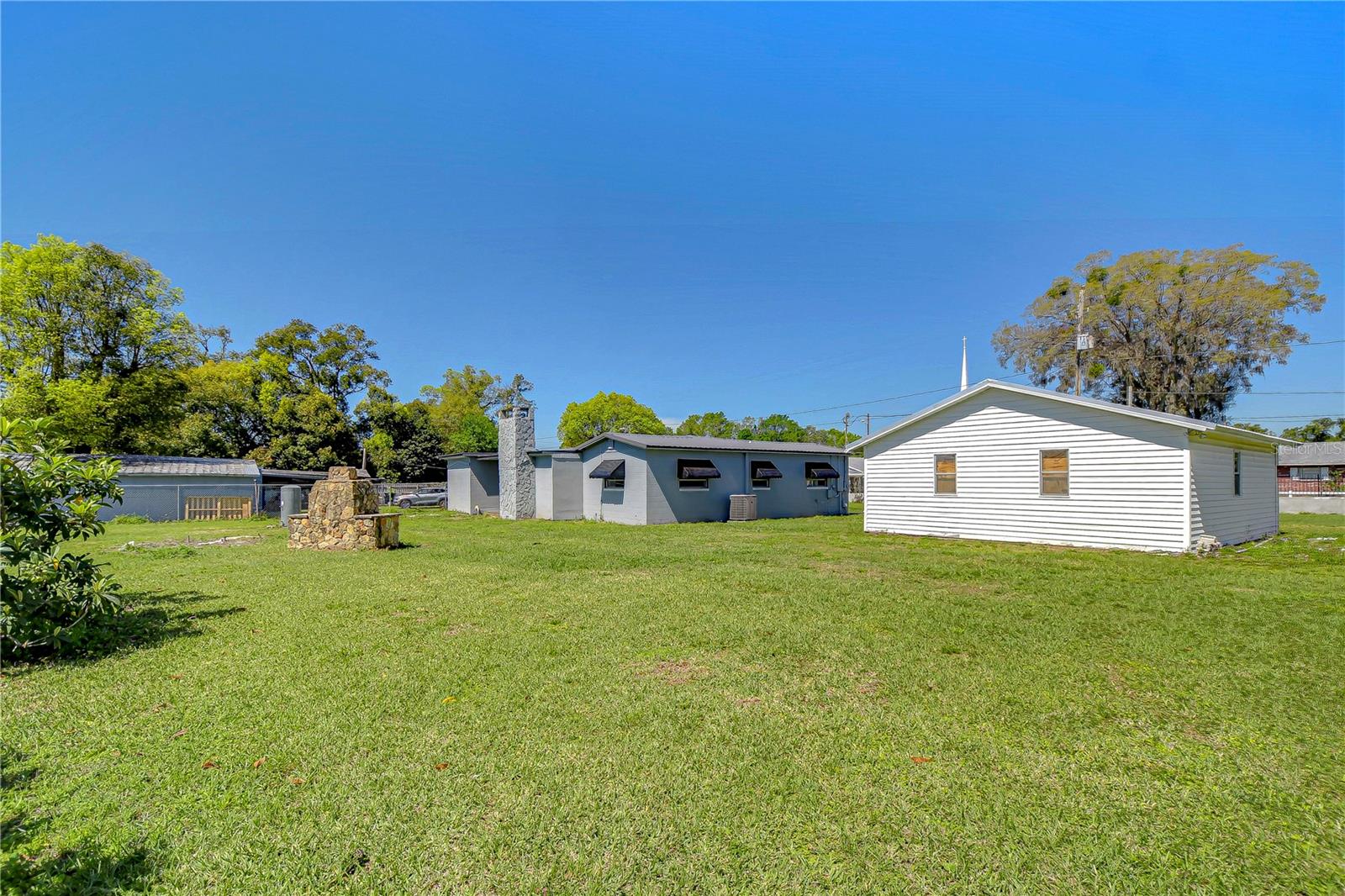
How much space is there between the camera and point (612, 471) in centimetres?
1852

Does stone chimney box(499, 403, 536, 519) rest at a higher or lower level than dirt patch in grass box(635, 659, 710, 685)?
higher

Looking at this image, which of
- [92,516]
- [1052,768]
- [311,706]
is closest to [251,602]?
[92,516]

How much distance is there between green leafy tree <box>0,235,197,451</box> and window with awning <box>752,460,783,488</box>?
2635 cm

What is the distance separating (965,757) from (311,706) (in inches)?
149

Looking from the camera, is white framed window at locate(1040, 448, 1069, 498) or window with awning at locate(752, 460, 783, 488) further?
window with awning at locate(752, 460, 783, 488)

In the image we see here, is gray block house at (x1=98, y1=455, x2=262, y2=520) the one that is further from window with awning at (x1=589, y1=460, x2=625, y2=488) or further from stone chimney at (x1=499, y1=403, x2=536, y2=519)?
window with awning at (x1=589, y1=460, x2=625, y2=488)

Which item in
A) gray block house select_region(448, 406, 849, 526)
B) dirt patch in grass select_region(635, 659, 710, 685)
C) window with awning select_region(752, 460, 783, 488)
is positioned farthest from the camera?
window with awning select_region(752, 460, 783, 488)

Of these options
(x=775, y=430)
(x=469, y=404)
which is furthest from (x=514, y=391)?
(x=775, y=430)

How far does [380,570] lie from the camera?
872 cm

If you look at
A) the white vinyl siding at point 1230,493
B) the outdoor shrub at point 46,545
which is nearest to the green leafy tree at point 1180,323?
the white vinyl siding at point 1230,493

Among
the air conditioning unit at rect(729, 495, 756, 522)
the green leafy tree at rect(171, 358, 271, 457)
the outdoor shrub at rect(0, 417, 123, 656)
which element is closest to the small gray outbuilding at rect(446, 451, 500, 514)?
the air conditioning unit at rect(729, 495, 756, 522)

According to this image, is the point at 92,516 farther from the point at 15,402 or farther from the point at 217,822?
the point at 15,402

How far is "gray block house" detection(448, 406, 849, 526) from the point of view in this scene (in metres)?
18.1

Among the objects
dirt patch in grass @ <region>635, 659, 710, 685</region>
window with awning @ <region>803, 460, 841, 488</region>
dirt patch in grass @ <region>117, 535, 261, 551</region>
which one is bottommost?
dirt patch in grass @ <region>117, 535, 261, 551</region>
